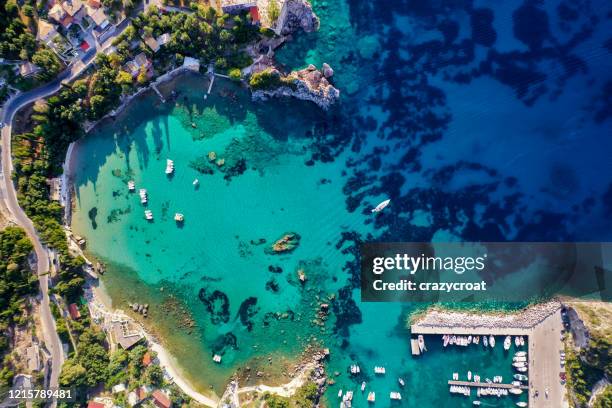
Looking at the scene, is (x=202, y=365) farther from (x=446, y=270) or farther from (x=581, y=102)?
(x=581, y=102)

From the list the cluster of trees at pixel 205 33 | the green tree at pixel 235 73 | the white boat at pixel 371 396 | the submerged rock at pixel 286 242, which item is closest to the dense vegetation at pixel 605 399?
the white boat at pixel 371 396

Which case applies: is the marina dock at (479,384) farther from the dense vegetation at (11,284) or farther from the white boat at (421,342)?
the dense vegetation at (11,284)

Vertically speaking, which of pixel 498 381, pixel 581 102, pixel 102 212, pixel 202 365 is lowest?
pixel 202 365

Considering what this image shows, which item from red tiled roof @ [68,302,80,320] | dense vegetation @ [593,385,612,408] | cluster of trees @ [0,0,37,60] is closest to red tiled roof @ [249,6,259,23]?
cluster of trees @ [0,0,37,60]

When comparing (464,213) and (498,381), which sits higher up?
(464,213)

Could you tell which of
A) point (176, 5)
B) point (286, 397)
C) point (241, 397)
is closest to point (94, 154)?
point (176, 5)

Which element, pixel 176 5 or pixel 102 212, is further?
pixel 102 212

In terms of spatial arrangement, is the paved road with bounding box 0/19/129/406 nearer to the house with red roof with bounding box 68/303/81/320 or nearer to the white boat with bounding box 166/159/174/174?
the house with red roof with bounding box 68/303/81/320
